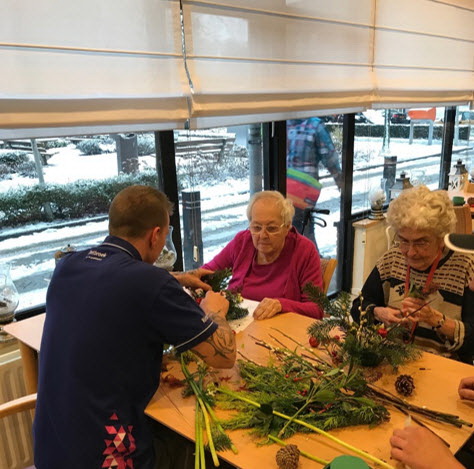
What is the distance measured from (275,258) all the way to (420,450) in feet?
4.38

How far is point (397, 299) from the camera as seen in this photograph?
1.98 m

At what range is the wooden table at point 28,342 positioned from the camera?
1.95 metres

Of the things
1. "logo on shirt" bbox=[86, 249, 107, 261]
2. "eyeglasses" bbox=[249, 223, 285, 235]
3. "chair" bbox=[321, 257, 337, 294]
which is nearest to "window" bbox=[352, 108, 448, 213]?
"chair" bbox=[321, 257, 337, 294]

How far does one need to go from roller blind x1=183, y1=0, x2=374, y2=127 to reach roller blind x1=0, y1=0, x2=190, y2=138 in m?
0.13

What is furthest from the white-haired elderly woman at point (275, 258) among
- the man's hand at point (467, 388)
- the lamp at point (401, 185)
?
the lamp at point (401, 185)

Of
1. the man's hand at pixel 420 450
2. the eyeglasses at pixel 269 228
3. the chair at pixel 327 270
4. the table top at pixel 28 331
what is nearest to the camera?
the man's hand at pixel 420 450

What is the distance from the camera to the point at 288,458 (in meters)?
1.11

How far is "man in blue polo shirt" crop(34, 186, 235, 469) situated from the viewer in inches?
49.8

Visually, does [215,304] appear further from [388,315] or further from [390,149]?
[390,149]

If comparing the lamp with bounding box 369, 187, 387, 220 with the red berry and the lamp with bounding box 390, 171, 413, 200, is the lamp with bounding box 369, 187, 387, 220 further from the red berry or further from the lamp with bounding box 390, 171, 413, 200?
the red berry

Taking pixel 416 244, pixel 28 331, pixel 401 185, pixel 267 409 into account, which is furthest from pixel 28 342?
pixel 401 185

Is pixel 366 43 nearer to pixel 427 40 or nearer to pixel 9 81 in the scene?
pixel 427 40

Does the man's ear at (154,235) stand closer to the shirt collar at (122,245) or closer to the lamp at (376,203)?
the shirt collar at (122,245)

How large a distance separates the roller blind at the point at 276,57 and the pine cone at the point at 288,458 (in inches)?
61.4
